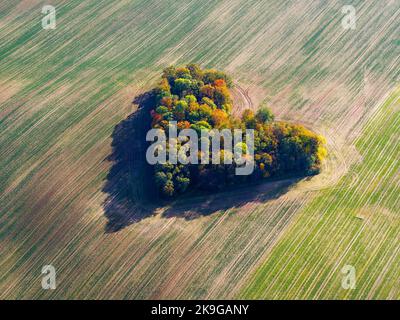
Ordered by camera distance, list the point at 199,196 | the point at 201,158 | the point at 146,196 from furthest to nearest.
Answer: the point at 199,196 → the point at 146,196 → the point at 201,158

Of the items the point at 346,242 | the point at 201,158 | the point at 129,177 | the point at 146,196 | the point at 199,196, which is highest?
the point at 129,177

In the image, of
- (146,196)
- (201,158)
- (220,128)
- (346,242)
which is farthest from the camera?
(220,128)

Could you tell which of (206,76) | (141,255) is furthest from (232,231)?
(206,76)

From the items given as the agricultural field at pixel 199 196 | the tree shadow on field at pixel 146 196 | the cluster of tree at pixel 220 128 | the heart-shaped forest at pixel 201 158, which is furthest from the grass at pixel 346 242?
the tree shadow on field at pixel 146 196

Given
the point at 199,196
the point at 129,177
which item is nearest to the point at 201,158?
the point at 199,196

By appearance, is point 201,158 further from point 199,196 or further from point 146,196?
point 146,196

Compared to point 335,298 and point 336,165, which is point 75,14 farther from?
point 335,298
